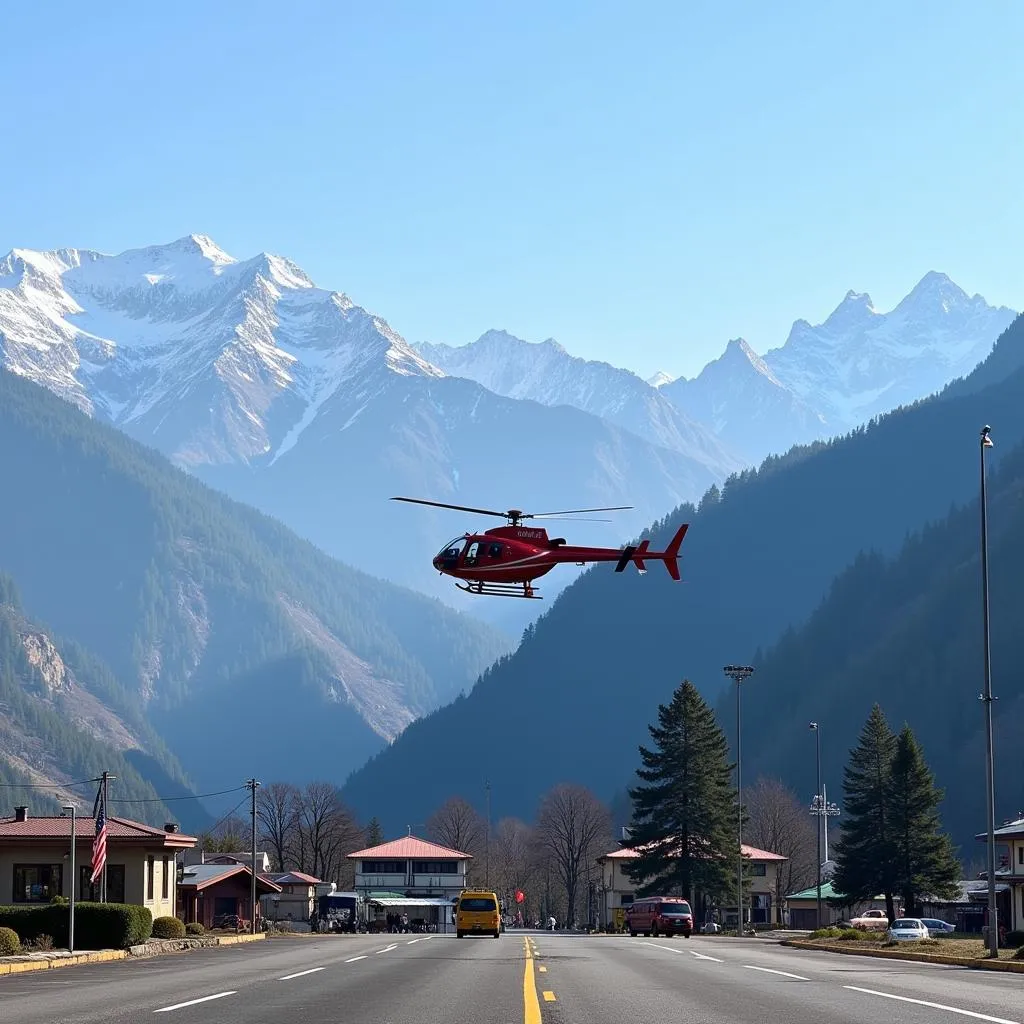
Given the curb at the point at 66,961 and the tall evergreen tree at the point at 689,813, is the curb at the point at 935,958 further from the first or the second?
the tall evergreen tree at the point at 689,813

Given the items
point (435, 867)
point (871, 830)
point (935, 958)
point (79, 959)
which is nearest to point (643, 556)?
point (935, 958)

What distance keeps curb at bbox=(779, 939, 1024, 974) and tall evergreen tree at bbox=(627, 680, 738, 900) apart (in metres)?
47.2

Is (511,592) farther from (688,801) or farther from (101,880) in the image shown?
(688,801)

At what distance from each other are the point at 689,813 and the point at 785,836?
71651 mm

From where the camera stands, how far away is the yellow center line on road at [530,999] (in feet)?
87.3

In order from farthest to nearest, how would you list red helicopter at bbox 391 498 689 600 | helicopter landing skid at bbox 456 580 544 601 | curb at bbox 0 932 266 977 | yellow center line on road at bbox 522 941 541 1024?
helicopter landing skid at bbox 456 580 544 601 < red helicopter at bbox 391 498 689 600 < curb at bbox 0 932 266 977 < yellow center line on road at bbox 522 941 541 1024

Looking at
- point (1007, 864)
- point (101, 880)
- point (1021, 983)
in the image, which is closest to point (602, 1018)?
point (1021, 983)

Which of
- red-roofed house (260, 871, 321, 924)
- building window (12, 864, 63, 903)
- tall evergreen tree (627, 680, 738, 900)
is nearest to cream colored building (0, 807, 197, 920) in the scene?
building window (12, 864, 63, 903)

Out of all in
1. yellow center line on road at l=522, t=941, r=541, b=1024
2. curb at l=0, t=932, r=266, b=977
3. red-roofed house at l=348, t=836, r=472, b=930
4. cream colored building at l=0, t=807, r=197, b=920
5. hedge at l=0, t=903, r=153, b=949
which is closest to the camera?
yellow center line on road at l=522, t=941, r=541, b=1024

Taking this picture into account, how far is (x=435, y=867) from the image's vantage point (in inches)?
6732

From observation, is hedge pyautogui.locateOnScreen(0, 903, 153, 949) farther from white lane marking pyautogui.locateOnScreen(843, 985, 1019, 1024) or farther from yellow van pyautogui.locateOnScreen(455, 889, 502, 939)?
white lane marking pyautogui.locateOnScreen(843, 985, 1019, 1024)

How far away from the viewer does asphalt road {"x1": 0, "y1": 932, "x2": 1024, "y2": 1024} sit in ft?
89.2

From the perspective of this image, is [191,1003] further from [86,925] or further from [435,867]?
[435,867]

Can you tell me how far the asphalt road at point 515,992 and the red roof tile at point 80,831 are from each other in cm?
2791
